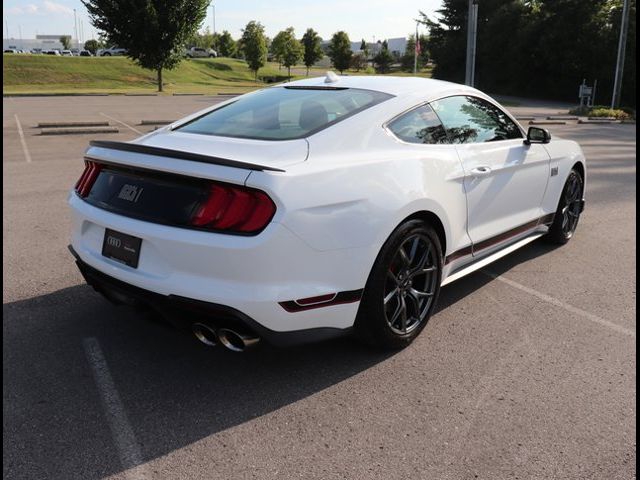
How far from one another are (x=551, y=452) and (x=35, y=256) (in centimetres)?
439

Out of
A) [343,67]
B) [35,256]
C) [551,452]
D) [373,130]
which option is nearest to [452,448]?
[551,452]

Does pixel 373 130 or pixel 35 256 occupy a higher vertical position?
pixel 373 130

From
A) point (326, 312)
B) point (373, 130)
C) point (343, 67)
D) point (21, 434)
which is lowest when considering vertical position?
point (21, 434)

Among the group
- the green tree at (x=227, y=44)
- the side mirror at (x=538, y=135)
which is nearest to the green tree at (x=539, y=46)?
the side mirror at (x=538, y=135)

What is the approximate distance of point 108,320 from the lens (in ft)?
12.7

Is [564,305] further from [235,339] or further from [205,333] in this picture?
[205,333]

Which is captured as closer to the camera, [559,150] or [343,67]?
[559,150]

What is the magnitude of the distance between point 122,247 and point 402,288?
1577 millimetres

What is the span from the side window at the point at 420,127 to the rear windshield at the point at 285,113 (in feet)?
0.65

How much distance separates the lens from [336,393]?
3074 millimetres

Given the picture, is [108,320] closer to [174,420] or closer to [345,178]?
[174,420]

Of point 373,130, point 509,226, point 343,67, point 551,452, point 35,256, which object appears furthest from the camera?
point 343,67

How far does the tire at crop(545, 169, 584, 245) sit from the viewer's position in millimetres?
5449

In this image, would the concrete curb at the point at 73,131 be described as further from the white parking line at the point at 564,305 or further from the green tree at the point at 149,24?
the green tree at the point at 149,24
